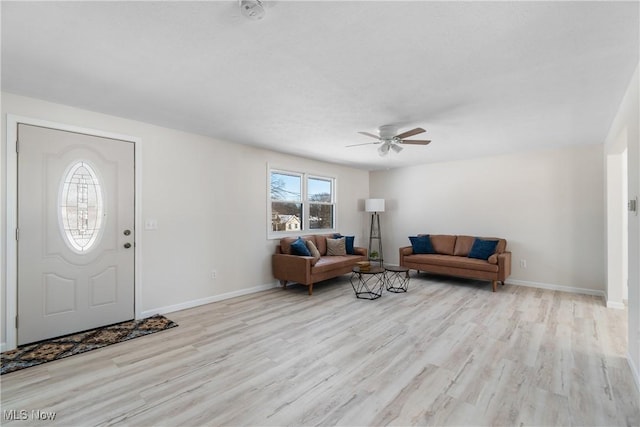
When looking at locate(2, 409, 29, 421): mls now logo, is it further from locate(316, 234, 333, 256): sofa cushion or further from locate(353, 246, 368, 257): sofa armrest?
locate(353, 246, 368, 257): sofa armrest

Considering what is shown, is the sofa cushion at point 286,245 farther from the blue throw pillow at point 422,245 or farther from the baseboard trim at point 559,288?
the baseboard trim at point 559,288

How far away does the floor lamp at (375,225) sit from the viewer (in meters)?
6.65

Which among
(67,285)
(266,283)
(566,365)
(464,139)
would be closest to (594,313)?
(566,365)

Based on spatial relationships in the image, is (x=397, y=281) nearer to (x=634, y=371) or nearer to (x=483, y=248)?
(x=483, y=248)

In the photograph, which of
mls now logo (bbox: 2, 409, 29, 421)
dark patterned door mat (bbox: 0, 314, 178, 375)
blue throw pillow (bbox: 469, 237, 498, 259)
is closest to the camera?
mls now logo (bbox: 2, 409, 29, 421)

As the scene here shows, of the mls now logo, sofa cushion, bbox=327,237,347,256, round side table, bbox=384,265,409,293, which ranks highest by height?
sofa cushion, bbox=327,237,347,256

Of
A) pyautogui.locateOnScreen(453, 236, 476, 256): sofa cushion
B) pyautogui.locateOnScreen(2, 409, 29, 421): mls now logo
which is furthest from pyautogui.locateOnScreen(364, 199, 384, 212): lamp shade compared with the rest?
pyautogui.locateOnScreen(2, 409, 29, 421): mls now logo

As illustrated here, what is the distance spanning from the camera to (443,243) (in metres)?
5.86

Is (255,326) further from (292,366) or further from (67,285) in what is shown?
(67,285)

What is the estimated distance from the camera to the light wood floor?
6.06 feet

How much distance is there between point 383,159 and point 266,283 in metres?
3.25

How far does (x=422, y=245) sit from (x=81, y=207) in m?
5.38

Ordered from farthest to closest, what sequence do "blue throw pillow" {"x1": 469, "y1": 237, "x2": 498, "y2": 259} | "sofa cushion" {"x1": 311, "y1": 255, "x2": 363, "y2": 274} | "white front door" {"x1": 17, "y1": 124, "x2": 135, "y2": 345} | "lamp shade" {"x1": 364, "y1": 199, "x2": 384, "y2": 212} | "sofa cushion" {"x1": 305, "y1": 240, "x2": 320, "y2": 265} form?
1. "lamp shade" {"x1": 364, "y1": 199, "x2": 384, "y2": 212}
2. "blue throw pillow" {"x1": 469, "y1": 237, "x2": 498, "y2": 259}
3. "sofa cushion" {"x1": 305, "y1": 240, "x2": 320, "y2": 265}
4. "sofa cushion" {"x1": 311, "y1": 255, "x2": 363, "y2": 274}
5. "white front door" {"x1": 17, "y1": 124, "x2": 135, "y2": 345}

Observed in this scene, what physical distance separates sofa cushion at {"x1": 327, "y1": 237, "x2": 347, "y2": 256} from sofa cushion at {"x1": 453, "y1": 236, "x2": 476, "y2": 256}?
2.15 meters
